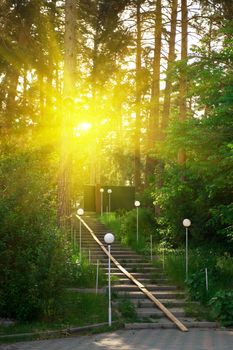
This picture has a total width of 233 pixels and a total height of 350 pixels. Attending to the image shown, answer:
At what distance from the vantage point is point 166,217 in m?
23.2

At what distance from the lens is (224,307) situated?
45.8ft

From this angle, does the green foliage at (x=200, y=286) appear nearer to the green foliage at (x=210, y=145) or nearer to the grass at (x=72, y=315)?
the green foliage at (x=210, y=145)

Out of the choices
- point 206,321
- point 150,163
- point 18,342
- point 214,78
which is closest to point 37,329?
point 18,342

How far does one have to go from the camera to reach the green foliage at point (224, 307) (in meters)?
13.8

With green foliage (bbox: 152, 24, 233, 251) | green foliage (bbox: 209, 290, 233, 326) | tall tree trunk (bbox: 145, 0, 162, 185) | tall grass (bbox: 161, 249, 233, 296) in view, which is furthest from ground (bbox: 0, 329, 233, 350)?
tall tree trunk (bbox: 145, 0, 162, 185)

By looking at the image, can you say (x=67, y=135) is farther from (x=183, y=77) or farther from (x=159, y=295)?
(x=183, y=77)

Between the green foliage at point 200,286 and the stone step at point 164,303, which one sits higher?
the green foliage at point 200,286

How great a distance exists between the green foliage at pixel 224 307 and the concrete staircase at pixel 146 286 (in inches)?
12.4

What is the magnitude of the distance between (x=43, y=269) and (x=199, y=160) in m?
7.38

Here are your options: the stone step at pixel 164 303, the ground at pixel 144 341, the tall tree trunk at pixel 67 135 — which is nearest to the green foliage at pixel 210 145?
the stone step at pixel 164 303

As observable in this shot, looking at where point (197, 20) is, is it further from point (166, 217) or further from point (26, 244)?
point (26, 244)

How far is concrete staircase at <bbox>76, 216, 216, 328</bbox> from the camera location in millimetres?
14133

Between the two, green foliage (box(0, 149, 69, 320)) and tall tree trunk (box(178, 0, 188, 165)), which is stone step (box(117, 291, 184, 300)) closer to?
green foliage (box(0, 149, 69, 320))

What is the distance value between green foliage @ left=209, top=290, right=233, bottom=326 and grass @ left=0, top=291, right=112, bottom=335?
272 centimetres
